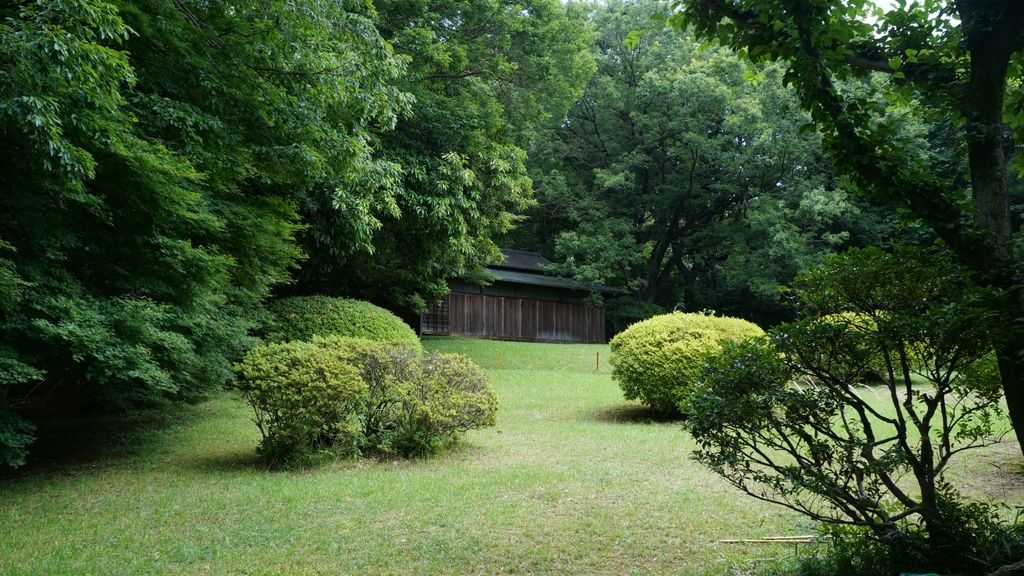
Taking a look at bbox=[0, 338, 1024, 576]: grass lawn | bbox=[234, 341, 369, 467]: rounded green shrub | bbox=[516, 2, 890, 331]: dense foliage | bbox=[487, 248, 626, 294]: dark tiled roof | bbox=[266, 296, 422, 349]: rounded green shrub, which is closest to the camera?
bbox=[0, 338, 1024, 576]: grass lawn

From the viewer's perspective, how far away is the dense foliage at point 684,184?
1033 inches

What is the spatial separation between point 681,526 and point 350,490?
311 cm

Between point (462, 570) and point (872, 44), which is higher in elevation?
point (872, 44)

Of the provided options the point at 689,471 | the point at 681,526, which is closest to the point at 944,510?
the point at 681,526

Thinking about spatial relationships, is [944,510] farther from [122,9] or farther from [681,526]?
[122,9]

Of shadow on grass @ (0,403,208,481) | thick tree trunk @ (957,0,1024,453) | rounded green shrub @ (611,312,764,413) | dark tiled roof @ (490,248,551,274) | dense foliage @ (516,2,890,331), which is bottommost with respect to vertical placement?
shadow on grass @ (0,403,208,481)

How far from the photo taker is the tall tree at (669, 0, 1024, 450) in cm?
331

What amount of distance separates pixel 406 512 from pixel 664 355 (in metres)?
5.93

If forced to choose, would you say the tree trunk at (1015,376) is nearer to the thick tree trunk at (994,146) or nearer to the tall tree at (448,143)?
the thick tree trunk at (994,146)

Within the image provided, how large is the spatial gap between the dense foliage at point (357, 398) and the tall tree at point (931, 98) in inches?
212

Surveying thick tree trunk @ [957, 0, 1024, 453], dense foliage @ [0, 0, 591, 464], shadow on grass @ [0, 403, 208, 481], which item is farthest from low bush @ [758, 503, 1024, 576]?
shadow on grass @ [0, 403, 208, 481]

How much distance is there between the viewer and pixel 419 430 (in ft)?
26.2

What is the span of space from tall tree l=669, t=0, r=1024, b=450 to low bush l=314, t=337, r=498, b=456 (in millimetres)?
5421

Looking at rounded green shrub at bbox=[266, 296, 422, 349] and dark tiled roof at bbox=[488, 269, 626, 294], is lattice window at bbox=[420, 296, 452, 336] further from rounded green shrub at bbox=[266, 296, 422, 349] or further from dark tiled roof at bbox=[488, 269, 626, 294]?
rounded green shrub at bbox=[266, 296, 422, 349]
